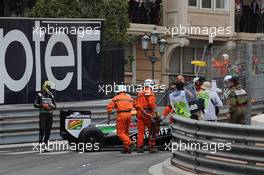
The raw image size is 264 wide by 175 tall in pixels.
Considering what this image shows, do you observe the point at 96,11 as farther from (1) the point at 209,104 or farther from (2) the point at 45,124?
(1) the point at 209,104

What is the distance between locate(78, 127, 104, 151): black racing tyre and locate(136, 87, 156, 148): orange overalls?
960mm

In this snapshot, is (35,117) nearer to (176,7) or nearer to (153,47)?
(153,47)

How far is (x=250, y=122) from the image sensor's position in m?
14.6

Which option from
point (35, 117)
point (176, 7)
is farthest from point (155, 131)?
point (176, 7)

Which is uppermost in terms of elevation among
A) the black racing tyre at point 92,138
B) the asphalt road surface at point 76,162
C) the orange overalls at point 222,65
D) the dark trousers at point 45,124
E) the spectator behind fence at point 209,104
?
the orange overalls at point 222,65

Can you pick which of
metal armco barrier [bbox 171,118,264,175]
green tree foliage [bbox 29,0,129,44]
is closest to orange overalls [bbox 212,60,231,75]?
green tree foliage [bbox 29,0,129,44]

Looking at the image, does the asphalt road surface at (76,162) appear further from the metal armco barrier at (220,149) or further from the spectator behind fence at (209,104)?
the metal armco barrier at (220,149)

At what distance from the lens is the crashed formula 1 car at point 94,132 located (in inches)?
620

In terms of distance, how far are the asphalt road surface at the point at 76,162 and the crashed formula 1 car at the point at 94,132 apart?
11.1 inches

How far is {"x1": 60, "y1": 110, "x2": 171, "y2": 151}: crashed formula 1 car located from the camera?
15.8m

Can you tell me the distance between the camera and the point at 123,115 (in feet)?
50.2

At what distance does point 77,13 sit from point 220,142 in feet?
60.2

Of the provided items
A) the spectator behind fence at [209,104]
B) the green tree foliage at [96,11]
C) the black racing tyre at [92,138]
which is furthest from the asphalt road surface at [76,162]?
the green tree foliage at [96,11]

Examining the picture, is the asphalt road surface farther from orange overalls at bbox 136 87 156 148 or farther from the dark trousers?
the dark trousers
